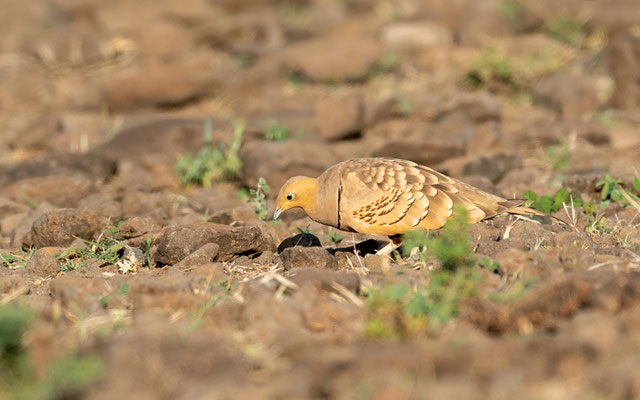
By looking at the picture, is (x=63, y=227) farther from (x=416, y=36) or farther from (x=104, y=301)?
(x=416, y=36)

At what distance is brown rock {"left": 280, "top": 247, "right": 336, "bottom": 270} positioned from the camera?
550 centimetres

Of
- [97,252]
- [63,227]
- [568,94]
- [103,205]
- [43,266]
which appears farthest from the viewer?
[568,94]

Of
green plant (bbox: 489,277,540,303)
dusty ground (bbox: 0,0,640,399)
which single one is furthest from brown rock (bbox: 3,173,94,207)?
green plant (bbox: 489,277,540,303)

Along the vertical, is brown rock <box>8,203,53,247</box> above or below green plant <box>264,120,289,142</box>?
below

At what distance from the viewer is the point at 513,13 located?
44.4 feet

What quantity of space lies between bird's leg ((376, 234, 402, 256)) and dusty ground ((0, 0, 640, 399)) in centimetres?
17

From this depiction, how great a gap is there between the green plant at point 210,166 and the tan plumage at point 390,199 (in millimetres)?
3070

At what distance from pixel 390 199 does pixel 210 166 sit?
364cm

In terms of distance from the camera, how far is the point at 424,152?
895 centimetres

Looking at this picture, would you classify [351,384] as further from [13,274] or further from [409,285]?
[13,274]

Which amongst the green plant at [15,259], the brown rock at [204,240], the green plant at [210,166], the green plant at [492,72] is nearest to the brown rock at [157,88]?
the green plant at [210,166]

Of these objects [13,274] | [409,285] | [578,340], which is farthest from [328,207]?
[578,340]

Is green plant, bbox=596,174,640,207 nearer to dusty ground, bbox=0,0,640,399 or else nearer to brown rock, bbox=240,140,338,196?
dusty ground, bbox=0,0,640,399

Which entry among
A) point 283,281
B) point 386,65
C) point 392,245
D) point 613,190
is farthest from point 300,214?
point 386,65
